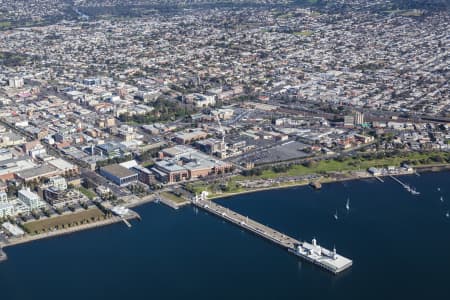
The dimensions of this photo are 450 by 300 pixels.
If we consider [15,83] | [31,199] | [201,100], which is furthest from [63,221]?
[15,83]

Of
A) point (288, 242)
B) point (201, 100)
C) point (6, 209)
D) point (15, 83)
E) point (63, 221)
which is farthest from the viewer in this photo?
point (15, 83)

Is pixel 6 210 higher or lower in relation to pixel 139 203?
higher

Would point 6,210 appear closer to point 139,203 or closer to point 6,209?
point 6,209

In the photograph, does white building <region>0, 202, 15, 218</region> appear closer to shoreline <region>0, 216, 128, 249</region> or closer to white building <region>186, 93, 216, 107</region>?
shoreline <region>0, 216, 128, 249</region>

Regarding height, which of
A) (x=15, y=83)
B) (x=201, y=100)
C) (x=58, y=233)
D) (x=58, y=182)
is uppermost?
(x=15, y=83)

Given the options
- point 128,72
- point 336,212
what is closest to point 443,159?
point 336,212

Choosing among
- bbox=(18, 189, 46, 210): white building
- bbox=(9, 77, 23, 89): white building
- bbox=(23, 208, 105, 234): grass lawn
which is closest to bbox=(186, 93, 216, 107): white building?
bbox=(9, 77, 23, 89): white building

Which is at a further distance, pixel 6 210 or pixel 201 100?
pixel 201 100
